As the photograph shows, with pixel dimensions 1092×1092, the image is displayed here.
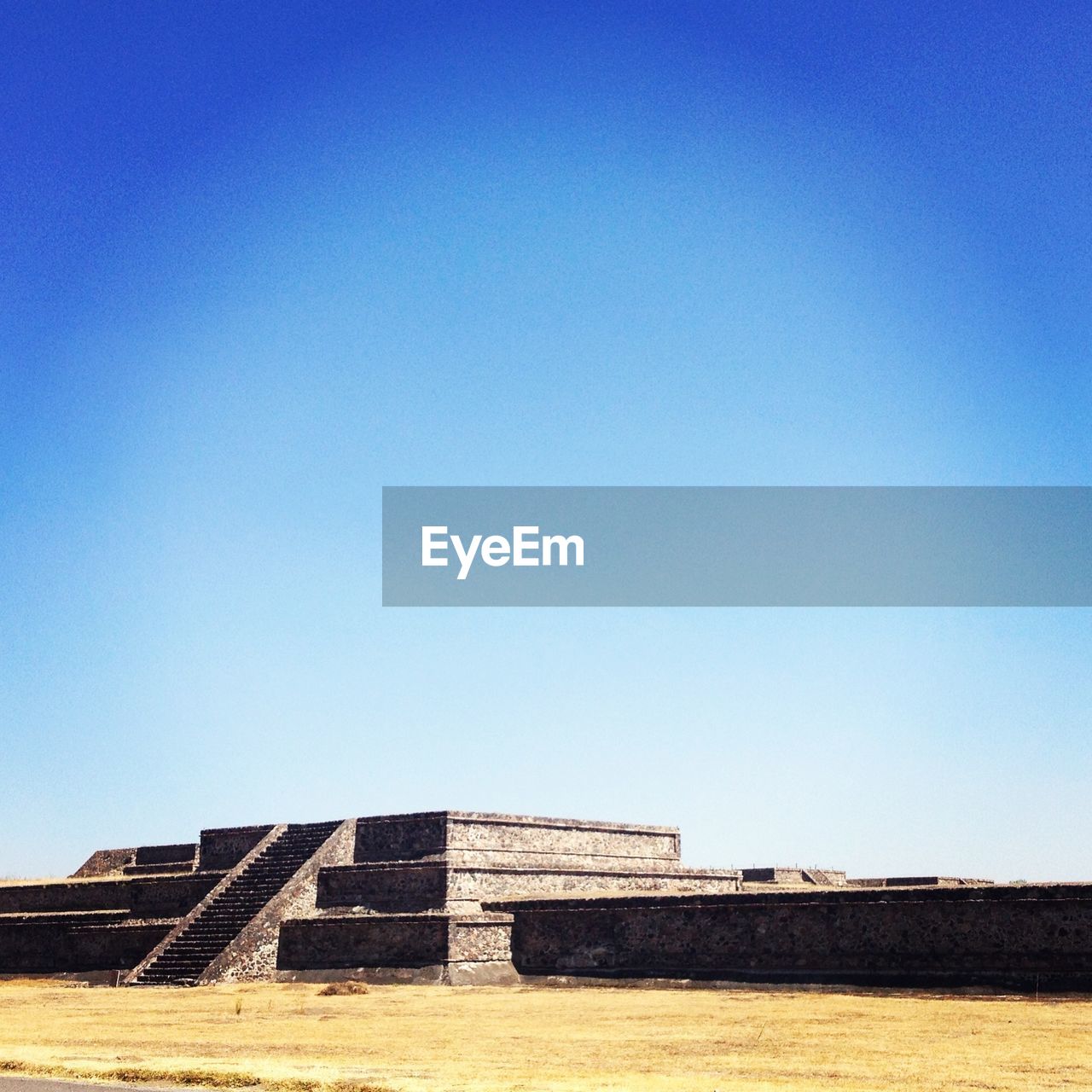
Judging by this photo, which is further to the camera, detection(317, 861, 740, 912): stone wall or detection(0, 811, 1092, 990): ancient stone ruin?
detection(317, 861, 740, 912): stone wall

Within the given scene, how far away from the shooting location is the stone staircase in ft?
74.3

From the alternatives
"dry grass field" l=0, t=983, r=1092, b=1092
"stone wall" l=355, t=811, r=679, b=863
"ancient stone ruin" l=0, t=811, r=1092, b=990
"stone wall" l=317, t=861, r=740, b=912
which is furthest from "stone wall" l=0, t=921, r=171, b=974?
"dry grass field" l=0, t=983, r=1092, b=1092

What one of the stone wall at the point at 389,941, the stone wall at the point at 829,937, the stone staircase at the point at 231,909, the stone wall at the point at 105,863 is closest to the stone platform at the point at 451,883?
the stone wall at the point at 389,941

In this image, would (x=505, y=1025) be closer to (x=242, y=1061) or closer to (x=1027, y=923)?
(x=242, y=1061)

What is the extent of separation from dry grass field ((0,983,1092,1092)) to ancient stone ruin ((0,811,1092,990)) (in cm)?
90

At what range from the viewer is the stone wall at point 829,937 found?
16.1 meters

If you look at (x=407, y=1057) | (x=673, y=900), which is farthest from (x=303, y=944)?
(x=407, y=1057)

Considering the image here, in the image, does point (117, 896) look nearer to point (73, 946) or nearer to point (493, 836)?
point (73, 946)

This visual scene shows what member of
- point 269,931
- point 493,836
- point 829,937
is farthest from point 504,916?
point 829,937

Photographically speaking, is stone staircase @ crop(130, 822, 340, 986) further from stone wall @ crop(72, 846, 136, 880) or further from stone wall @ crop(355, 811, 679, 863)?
stone wall @ crop(72, 846, 136, 880)

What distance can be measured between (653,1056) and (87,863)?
28689mm

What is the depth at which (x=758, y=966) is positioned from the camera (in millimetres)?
18531

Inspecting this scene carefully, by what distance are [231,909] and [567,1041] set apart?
45.0 feet

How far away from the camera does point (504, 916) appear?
21.8 m
